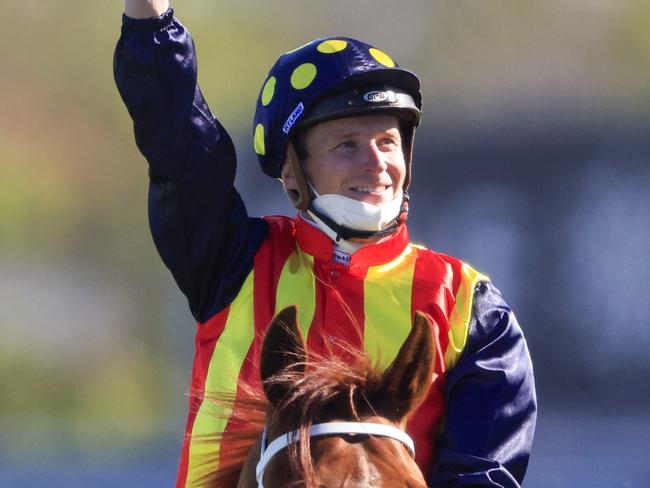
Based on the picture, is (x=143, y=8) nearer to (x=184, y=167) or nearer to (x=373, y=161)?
(x=184, y=167)

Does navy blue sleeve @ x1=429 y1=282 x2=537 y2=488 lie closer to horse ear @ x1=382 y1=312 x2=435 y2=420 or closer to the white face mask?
the white face mask

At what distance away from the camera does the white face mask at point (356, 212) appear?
266cm

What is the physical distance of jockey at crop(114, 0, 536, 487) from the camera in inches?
97.6

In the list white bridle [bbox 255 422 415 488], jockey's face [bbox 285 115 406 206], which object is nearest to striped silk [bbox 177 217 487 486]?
jockey's face [bbox 285 115 406 206]

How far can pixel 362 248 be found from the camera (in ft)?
8.92

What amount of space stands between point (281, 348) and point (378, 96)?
38.8 inches

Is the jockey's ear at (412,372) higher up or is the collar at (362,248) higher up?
the collar at (362,248)

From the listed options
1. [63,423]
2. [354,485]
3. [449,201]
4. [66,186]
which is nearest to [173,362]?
[63,423]

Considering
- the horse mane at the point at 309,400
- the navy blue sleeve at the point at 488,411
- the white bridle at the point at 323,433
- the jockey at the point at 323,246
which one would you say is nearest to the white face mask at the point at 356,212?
the jockey at the point at 323,246

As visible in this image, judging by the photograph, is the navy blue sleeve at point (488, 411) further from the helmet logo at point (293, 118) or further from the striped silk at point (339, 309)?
the helmet logo at point (293, 118)

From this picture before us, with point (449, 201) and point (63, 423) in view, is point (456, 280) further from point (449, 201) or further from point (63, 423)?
point (63, 423)

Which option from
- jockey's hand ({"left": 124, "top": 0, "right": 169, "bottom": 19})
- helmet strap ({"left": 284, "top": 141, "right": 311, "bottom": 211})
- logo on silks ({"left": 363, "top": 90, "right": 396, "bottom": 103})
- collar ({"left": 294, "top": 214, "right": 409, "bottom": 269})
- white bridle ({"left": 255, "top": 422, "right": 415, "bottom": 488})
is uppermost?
jockey's hand ({"left": 124, "top": 0, "right": 169, "bottom": 19})

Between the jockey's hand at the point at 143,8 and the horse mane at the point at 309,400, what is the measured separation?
0.87 metres

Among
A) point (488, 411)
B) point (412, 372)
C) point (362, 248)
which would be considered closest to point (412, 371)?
point (412, 372)
